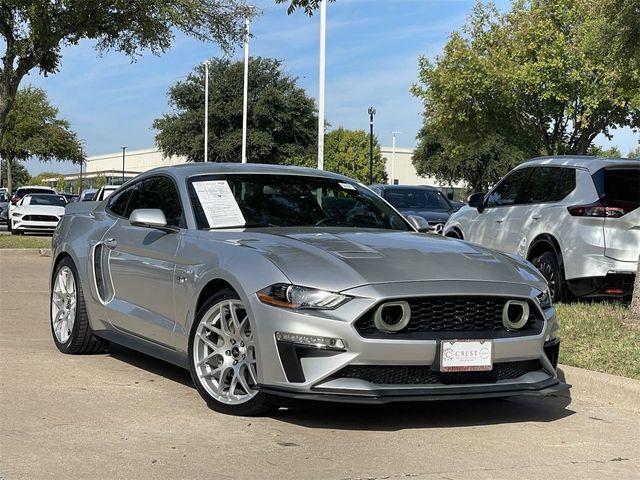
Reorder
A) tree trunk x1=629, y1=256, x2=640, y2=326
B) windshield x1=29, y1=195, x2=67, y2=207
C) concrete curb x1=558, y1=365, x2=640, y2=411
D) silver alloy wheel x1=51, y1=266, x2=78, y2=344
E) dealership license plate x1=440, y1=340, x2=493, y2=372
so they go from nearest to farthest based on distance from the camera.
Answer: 1. dealership license plate x1=440, y1=340, x2=493, y2=372
2. concrete curb x1=558, y1=365, x2=640, y2=411
3. silver alloy wheel x1=51, y1=266, x2=78, y2=344
4. tree trunk x1=629, y1=256, x2=640, y2=326
5. windshield x1=29, y1=195, x2=67, y2=207

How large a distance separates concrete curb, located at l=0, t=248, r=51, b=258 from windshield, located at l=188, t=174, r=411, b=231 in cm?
1293

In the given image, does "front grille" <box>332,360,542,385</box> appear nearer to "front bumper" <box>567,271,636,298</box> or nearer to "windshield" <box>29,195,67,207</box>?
"front bumper" <box>567,271,636,298</box>

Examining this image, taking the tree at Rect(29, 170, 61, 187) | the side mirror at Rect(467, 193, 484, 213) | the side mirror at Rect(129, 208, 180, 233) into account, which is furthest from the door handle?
the tree at Rect(29, 170, 61, 187)

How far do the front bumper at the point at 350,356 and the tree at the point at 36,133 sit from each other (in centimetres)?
5271

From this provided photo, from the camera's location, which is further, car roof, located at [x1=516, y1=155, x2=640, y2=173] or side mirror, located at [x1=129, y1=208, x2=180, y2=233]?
car roof, located at [x1=516, y1=155, x2=640, y2=173]

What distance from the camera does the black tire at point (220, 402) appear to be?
5281mm

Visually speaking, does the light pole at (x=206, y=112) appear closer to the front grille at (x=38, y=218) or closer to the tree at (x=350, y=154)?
the front grille at (x=38, y=218)

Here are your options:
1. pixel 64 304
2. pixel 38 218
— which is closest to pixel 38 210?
pixel 38 218

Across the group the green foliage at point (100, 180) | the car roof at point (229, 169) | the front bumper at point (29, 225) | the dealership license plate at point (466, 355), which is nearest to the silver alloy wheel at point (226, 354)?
the dealership license plate at point (466, 355)

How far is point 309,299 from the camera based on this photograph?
499 cm

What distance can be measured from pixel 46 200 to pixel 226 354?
25219 mm

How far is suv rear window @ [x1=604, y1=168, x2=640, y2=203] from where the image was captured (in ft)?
32.4

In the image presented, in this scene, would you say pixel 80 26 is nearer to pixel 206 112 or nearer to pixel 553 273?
pixel 553 273

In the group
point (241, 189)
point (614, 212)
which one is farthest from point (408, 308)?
point (614, 212)
